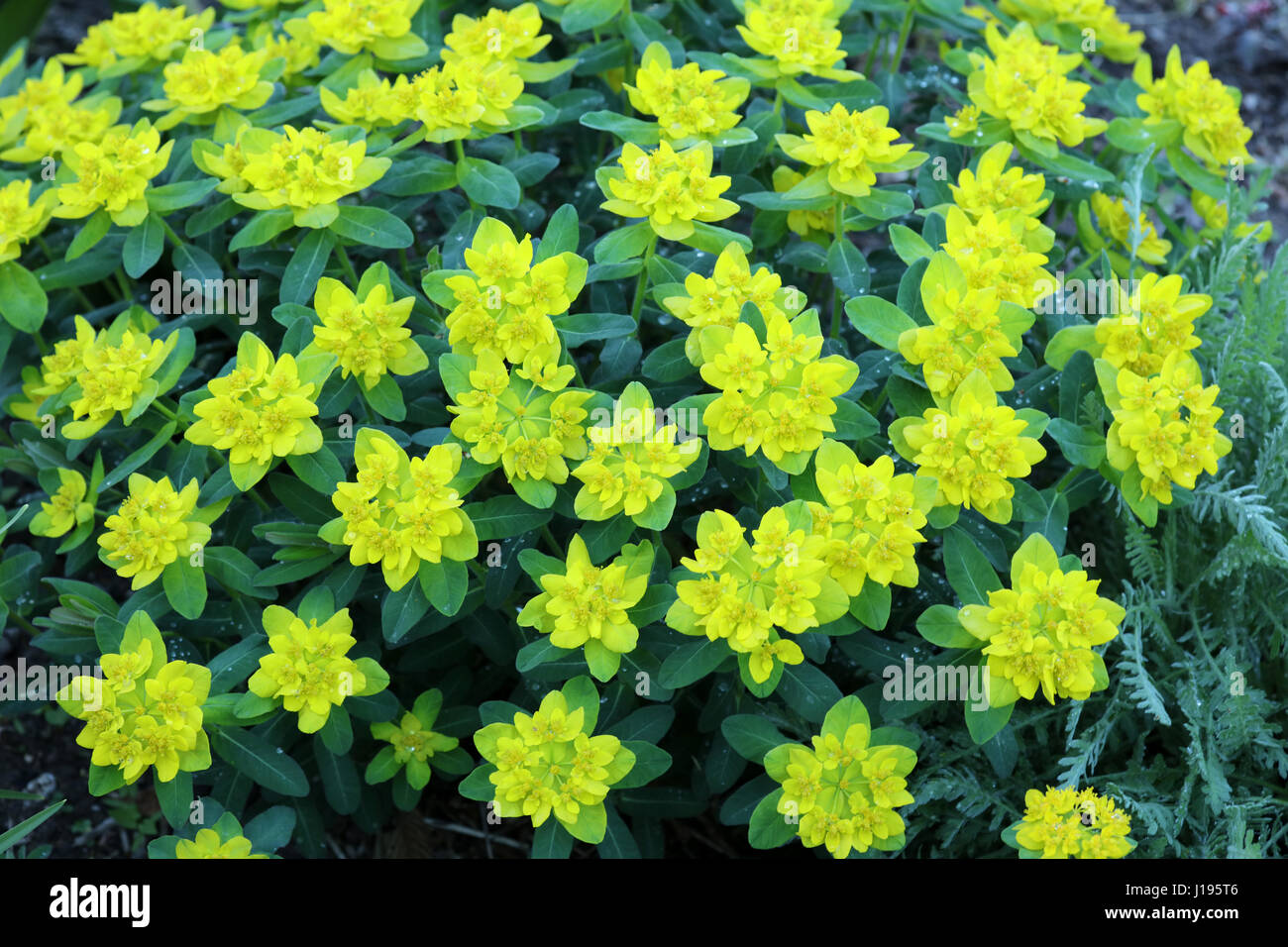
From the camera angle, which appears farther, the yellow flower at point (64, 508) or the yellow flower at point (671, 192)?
the yellow flower at point (64, 508)

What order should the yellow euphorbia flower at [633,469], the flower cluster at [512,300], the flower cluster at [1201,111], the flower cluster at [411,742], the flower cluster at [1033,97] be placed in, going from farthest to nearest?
the flower cluster at [1201,111]
the flower cluster at [1033,97]
the flower cluster at [411,742]
the flower cluster at [512,300]
the yellow euphorbia flower at [633,469]

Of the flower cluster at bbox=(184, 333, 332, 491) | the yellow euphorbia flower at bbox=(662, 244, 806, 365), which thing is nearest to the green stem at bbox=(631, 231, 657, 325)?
the yellow euphorbia flower at bbox=(662, 244, 806, 365)

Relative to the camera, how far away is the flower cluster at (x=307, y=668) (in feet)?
6.69

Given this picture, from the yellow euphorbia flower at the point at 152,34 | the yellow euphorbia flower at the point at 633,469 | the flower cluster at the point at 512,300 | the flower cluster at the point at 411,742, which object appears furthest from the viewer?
the yellow euphorbia flower at the point at 152,34

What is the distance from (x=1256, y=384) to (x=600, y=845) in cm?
183

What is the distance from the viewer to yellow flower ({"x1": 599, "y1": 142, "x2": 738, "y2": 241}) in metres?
2.23

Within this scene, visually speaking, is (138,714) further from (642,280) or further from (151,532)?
(642,280)

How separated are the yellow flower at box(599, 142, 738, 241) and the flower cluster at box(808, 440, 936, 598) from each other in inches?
22.2

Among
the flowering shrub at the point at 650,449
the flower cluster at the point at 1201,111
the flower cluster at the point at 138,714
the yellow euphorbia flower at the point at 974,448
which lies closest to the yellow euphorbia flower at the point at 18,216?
the flowering shrub at the point at 650,449

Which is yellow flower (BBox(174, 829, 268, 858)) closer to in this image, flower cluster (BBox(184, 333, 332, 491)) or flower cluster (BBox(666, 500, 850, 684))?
flower cluster (BBox(184, 333, 332, 491))

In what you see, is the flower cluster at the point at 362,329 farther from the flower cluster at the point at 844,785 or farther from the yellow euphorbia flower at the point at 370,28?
the flower cluster at the point at 844,785

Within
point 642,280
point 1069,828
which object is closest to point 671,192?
point 642,280

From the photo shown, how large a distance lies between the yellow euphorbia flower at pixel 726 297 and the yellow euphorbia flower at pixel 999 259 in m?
0.35

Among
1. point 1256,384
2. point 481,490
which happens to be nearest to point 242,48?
point 481,490
